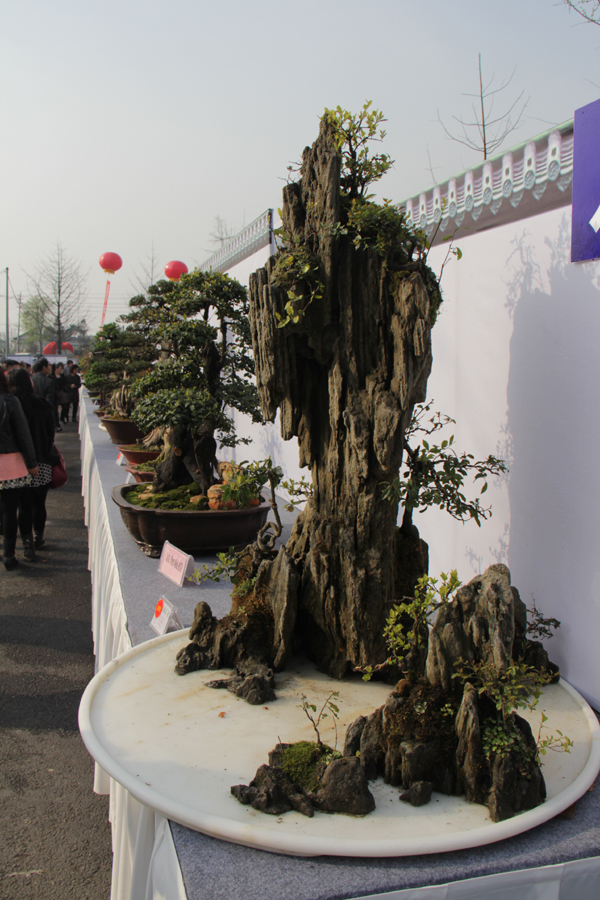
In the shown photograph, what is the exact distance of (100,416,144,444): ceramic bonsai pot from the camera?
545 centimetres

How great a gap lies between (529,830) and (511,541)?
94 cm

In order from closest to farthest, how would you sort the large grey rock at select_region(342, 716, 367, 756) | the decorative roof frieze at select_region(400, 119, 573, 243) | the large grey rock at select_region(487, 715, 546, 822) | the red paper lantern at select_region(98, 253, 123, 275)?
the large grey rock at select_region(487, 715, 546, 822) → the large grey rock at select_region(342, 716, 367, 756) → the decorative roof frieze at select_region(400, 119, 573, 243) → the red paper lantern at select_region(98, 253, 123, 275)

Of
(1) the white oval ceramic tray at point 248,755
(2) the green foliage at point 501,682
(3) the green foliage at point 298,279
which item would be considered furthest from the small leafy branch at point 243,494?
(2) the green foliage at point 501,682

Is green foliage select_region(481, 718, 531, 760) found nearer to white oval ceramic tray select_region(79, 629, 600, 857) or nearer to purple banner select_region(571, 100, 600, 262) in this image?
white oval ceramic tray select_region(79, 629, 600, 857)

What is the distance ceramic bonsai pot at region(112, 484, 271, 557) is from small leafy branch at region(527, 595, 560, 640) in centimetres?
118

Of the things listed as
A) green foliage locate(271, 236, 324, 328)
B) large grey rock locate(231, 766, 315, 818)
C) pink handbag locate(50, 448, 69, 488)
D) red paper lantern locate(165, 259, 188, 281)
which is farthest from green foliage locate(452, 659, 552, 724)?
red paper lantern locate(165, 259, 188, 281)

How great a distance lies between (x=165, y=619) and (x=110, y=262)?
945 centimetres

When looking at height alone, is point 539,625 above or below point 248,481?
below

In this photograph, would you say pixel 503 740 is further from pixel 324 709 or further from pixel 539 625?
pixel 539 625

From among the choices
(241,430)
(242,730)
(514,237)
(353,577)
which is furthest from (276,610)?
(241,430)

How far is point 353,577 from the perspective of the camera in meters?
1.60

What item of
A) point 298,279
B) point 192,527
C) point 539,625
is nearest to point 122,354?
point 192,527

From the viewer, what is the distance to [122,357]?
18.7 feet

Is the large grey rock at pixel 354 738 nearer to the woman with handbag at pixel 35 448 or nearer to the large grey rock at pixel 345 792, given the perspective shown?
the large grey rock at pixel 345 792
